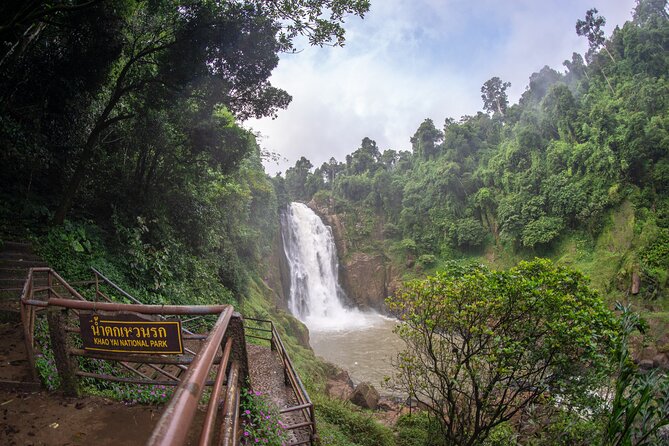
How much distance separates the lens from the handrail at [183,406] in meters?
0.82

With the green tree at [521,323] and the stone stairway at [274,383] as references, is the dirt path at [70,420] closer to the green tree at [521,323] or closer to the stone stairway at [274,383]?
the stone stairway at [274,383]

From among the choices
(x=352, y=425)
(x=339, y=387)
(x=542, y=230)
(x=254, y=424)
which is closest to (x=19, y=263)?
(x=254, y=424)

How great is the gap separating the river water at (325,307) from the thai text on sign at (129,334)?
49.4ft

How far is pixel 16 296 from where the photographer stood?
6.40 meters

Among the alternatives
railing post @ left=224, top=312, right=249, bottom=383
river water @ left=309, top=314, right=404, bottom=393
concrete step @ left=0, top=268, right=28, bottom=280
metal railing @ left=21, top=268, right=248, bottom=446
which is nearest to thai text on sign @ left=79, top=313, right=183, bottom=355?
metal railing @ left=21, top=268, right=248, bottom=446

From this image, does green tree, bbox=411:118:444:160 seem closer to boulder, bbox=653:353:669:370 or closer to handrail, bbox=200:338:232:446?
boulder, bbox=653:353:669:370

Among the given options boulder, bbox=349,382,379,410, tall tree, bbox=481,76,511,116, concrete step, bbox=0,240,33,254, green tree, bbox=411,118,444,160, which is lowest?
boulder, bbox=349,382,379,410

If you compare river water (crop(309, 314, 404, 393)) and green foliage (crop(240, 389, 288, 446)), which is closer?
green foliage (crop(240, 389, 288, 446))

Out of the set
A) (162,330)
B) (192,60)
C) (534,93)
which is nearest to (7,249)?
(192,60)

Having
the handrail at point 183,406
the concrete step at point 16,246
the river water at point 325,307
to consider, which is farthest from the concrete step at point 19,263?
the river water at point 325,307

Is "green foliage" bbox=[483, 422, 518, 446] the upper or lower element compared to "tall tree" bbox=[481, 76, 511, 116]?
lower

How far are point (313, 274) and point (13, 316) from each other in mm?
24508

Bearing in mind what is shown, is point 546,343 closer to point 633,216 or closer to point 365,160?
point 633,216

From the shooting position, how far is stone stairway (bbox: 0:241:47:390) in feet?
12.5
